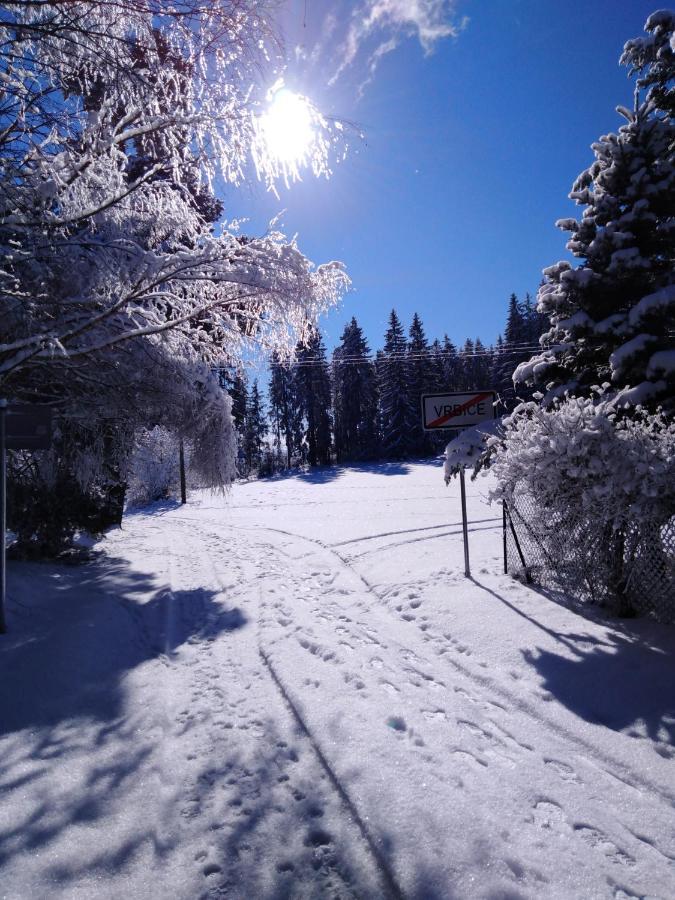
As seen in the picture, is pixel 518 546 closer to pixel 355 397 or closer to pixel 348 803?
pixel 348 803

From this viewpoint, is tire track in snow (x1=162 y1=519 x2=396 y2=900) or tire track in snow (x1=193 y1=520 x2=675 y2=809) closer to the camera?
tire track in snow (x1=162 y1=519 x2=396 y2=900)

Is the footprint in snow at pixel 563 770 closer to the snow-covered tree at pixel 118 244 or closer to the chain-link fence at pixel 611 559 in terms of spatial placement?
the chain-link fence at pixel 611 559

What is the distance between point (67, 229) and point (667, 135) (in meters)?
8.62

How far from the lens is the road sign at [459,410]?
698cm

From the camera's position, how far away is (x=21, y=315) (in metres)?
5.75

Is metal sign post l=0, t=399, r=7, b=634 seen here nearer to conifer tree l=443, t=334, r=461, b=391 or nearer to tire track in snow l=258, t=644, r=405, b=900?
tire track in snow l=258, t=644, r=405, b=900

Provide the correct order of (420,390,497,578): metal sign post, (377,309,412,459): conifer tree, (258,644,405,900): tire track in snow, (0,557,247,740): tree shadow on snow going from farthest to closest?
(377,309,412,459): conifer tree
(420,390,497,578): metal sign post
(0,557,247,740): tree shadow on snow
(258,644,405,900): tire track in snow

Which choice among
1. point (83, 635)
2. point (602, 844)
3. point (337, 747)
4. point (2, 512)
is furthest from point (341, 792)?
point (2, 512)

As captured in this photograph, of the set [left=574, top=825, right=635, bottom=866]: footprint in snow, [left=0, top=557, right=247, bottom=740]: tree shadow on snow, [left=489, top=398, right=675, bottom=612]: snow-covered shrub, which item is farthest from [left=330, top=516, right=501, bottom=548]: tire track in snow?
[left=574, top=825, right=635, bottom=866]: footprint in snow

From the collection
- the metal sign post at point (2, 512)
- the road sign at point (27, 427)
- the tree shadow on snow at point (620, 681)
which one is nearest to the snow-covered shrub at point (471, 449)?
the tree shadow on snow at point (620, 681)

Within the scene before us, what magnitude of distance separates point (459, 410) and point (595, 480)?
2548mm

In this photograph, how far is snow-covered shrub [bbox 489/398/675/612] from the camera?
4367 millimetres

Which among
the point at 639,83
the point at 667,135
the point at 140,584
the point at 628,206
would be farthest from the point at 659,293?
the point at 140,584

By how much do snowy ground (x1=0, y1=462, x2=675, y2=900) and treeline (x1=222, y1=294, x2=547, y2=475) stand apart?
37.1m
